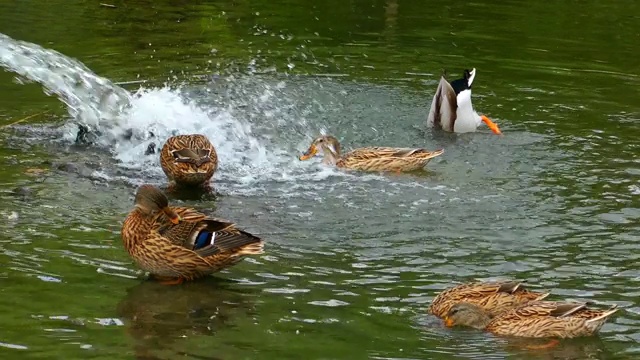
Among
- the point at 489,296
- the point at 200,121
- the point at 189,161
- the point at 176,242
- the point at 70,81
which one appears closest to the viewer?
the point at 489,296

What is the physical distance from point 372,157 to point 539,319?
503cm

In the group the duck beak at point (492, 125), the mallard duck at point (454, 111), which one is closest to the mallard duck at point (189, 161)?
the mallard duck at point (454, 111)

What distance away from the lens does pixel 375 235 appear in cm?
1065

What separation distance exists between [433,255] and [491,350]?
1967 mm

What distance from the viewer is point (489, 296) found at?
29.3 feet

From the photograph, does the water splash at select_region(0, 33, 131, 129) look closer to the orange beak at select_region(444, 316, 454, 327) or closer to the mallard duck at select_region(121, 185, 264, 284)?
the mallard duck at select_region(121, 185, 264, 284)

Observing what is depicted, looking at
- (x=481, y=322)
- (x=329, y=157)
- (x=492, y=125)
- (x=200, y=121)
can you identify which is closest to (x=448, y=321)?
(x=481, y=322)

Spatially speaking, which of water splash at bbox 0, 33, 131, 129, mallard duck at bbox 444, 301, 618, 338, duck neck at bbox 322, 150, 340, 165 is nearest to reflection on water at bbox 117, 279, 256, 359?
mallard duck at bbox 444, 301, 618, 338

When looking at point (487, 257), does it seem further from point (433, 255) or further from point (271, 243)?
point (271, 243)

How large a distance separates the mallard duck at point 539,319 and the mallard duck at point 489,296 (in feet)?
0.36

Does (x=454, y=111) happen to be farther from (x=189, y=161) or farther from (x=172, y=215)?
(x=172, y=215)

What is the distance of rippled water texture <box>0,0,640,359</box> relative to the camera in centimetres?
854

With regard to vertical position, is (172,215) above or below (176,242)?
above

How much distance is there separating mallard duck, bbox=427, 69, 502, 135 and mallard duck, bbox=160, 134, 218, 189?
3484mm
